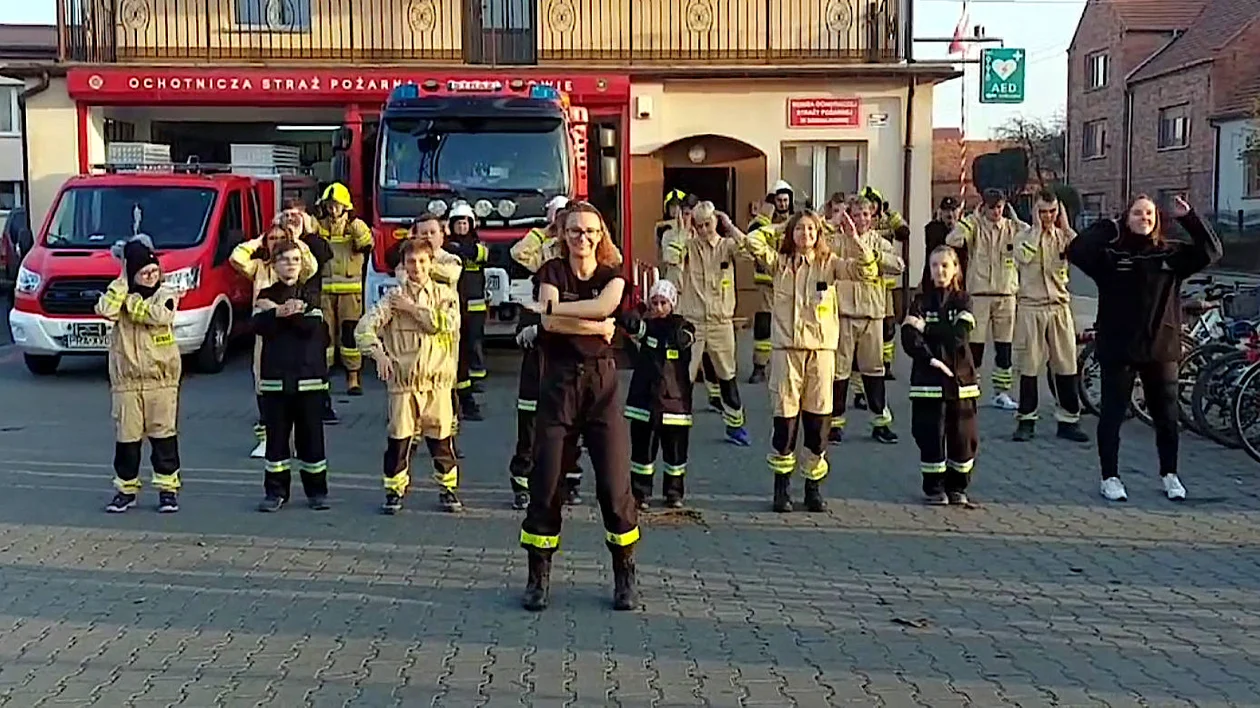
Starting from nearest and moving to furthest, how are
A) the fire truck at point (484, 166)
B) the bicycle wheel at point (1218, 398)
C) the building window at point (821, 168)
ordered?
the bicycle wheel at point (1218, 398) < the fire truck at point (484, 166) < the building window at point (821, 168)

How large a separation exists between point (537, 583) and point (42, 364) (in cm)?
1140

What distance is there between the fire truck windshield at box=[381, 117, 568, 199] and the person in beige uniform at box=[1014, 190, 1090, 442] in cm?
528

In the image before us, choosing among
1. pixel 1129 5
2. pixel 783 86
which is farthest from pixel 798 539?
pixel 1129 5

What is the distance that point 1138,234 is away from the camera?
29.3 feet

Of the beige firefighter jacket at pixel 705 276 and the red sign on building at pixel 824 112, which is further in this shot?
the red sign on building at pixel 824 112

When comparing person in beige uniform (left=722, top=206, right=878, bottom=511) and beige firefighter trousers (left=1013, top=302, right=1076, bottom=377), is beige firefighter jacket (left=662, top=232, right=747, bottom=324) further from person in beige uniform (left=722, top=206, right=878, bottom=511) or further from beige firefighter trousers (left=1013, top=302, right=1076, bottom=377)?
beige firefighter trousers (left=1013, top=302, right=1076, bottom=377)

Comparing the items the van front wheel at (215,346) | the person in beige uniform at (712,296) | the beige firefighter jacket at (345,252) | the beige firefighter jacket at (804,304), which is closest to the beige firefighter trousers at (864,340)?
the person in beige uniform at (712,296)

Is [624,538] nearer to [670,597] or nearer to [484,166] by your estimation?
[670,597]

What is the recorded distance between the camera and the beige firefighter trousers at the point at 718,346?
1109 centimetres

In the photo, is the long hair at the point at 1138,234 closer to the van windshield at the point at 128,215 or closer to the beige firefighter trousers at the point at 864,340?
the beige firefighter trousers at the point at 864,340

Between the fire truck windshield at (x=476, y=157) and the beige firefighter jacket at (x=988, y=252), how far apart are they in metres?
4.48

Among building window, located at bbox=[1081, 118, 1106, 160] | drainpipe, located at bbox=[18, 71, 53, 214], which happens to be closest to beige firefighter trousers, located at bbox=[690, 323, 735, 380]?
drainpipe, located at bbox=[18, 71, 53, 214]

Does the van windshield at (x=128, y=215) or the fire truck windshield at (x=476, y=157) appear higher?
the fire truck windshield at (x=476, y=157)

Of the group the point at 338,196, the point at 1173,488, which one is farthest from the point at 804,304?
the point at 338,196
